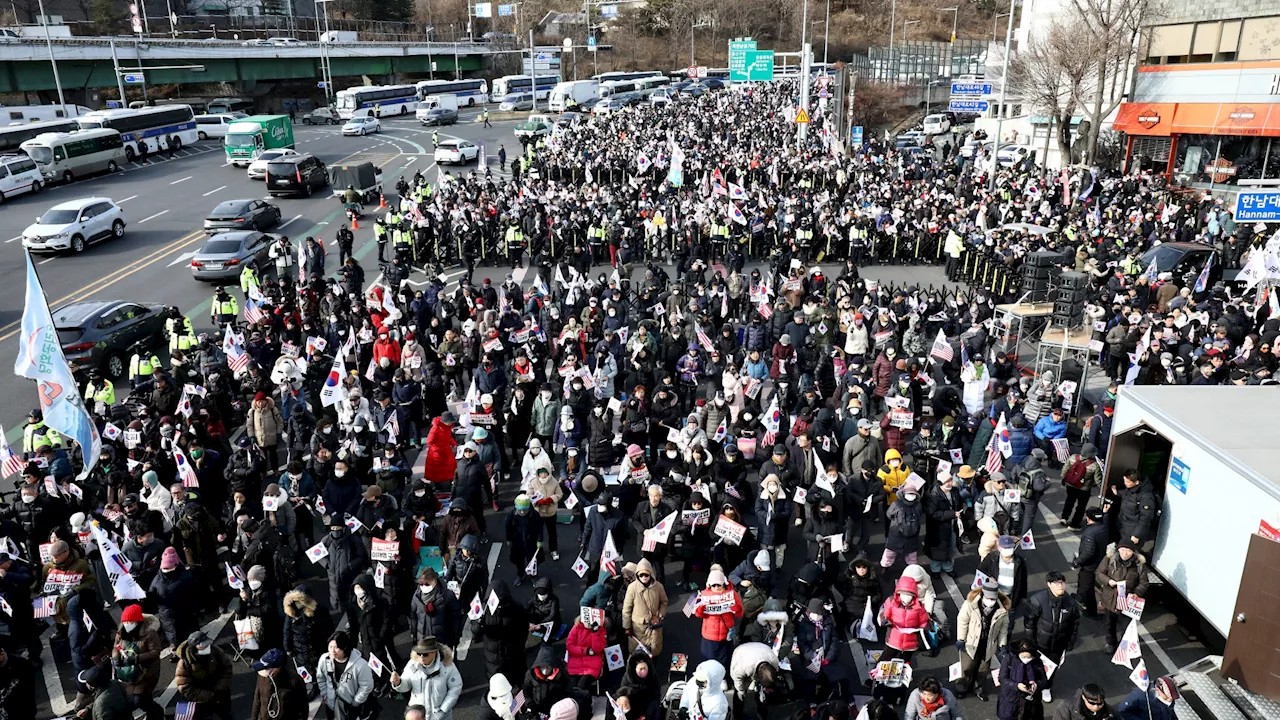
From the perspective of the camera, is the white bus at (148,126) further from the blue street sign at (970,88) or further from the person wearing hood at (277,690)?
Result: the person wearing hood at (277,690)

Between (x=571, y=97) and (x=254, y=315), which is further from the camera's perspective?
(x=571, y=97)

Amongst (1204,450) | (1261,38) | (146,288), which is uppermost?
(1261,38)

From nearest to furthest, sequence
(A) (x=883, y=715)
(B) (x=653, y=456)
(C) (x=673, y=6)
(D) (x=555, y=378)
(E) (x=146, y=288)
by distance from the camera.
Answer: (A) (x=883, y=715) < (B) (x=653, y=456) < (D) (x=555, y=378) < (E) (x=146, y=288) < (C) (x=673, y=6)

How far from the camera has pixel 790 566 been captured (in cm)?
1065

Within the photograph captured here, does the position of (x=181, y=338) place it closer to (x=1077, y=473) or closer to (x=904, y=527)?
(x=904, y=527)

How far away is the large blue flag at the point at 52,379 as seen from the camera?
10555mm

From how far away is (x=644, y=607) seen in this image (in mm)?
8117

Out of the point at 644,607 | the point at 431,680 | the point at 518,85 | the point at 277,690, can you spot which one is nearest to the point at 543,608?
the point at 644,607

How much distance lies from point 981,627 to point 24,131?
49806 mm

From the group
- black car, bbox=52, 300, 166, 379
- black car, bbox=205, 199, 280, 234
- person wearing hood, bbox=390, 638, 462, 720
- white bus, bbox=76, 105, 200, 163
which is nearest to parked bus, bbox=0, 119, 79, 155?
white bus, bbox=76, 105, 200, 163

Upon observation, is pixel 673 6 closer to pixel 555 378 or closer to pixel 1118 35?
pixel 1118 35

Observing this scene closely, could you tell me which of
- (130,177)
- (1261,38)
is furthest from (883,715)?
(130,177)

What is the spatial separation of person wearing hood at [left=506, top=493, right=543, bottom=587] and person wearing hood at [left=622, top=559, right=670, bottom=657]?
1.93 metres

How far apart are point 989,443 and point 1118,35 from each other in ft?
113
